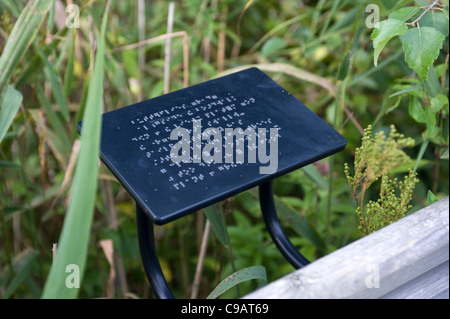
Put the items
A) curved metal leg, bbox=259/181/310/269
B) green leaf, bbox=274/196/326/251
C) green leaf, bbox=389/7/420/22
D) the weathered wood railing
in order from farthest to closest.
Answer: green leaf, bbox=274/196/326/251
curved metal leg, bbox=259/181/310/269
green leaf, bbox=389/7/420/22
the weathered wood railing

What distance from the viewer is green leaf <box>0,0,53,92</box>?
0.65 metres

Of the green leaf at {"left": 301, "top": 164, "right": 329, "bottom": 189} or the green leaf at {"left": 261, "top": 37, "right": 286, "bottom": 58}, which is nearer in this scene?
the green leaf at {"left": 301, "top": 164, "right": 329, "bottom": 189}

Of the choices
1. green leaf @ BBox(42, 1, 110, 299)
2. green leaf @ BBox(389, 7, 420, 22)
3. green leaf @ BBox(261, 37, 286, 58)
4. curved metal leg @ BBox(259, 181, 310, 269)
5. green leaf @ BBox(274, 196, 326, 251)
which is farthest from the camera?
green leaf @ BBox(261, 37, 286, 58)

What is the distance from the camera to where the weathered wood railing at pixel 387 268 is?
0.50 meters

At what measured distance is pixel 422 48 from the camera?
59cm

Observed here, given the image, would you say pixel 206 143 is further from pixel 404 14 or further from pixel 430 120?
pixel 430 120

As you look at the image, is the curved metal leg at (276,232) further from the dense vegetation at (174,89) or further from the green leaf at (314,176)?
the green leaf at (314,176)

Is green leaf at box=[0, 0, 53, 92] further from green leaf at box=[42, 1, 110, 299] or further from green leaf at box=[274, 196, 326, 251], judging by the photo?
green leaf at box=[274, 196, 326, 251]

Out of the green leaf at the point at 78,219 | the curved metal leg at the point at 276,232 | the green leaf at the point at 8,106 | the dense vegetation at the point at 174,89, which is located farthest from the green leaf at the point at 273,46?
the green leaf at the point at 78,219

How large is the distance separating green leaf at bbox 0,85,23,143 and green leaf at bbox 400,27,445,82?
1.70ft

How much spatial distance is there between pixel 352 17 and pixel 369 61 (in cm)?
25

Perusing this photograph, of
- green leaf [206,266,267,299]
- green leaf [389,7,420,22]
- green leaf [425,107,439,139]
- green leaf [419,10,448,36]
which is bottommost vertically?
green leaf [206,266,267,299]

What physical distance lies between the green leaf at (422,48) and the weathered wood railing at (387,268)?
17 centimetres

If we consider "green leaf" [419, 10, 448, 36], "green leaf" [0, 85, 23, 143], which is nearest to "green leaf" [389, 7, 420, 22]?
"green leaf" [419, 10, 448, 36]
